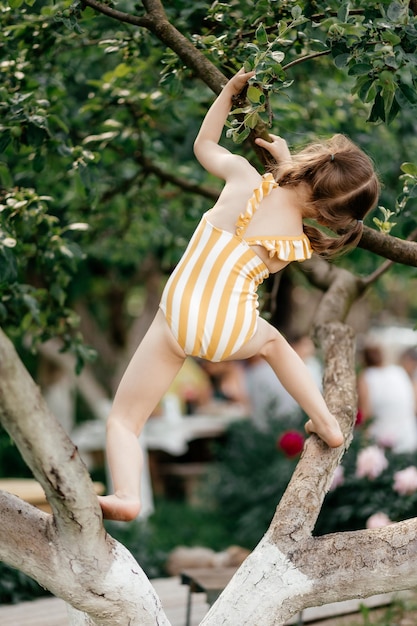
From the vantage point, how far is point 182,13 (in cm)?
346

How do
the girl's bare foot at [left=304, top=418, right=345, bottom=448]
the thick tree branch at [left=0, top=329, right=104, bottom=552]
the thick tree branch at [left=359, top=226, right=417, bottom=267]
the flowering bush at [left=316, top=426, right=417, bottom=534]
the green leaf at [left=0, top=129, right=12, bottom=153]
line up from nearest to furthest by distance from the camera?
the thick tree branch at [left=0, top=329, right=104, bottom=552] < the girl's bare foot at [left=304, top=418, right=345, bottom=448] < the thick tree branch at [left=359, top=226, right=417, bottom=267] < the green leaf at [left=0, top=129, right=12, bottom=153] < the flowering bush at [left=316, top=426, right=417, bottom=534]

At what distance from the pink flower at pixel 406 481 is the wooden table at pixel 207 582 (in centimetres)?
151

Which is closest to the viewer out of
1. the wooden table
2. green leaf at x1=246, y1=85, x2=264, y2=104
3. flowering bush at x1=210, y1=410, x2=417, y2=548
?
green leaf at x1=246, y1=85, x2=264, y2=104

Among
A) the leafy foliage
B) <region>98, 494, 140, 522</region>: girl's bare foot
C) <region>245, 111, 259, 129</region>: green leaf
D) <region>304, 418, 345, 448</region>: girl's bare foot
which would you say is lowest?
the leafy foliage

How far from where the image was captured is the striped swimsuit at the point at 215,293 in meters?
2.54

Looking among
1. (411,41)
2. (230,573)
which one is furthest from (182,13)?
(230,573)

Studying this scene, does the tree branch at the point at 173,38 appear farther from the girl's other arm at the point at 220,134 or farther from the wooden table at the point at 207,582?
the wooden table at the point at 207,582

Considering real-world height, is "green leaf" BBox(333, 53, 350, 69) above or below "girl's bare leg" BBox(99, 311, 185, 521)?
above

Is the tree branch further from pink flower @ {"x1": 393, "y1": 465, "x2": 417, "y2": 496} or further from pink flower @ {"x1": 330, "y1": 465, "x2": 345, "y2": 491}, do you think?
pink flower @ {"x1": 330, "y1": 465, "x2": 345, "y2": 491}

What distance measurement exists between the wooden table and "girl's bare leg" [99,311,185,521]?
126cm

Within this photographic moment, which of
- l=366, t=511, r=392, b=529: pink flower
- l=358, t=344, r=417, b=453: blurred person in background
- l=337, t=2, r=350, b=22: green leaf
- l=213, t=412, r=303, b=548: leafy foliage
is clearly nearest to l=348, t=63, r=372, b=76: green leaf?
l=337, t=2, r=350, b=22: green leaf

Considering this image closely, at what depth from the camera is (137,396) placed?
2590mm

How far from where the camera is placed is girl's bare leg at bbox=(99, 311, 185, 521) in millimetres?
2543

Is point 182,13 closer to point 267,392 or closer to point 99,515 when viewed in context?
point 99,515
